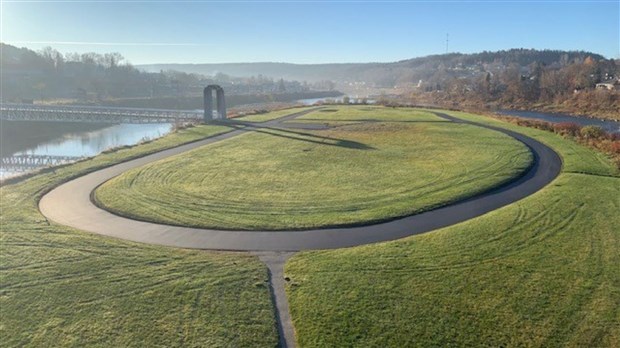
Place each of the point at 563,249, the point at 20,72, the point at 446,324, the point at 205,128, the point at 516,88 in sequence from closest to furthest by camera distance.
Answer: the point at 446,324
the point at 563,249
the point at 205,128
the point at 516,88
the point at 20,72

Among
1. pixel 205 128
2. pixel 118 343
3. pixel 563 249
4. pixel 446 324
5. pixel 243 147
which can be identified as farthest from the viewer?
pixel 205 128

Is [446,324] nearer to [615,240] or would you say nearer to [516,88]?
[615,240]

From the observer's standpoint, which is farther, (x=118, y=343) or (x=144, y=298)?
(x=144, y=298)

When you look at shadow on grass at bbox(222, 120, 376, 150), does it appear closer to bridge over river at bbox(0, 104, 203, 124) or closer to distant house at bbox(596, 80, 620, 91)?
bridge over river at bbox(0, 104, 203, 124)

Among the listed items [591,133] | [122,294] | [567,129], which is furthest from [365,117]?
[122,294]

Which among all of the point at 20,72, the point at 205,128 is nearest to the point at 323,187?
the point at 205,128

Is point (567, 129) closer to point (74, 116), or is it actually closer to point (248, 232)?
point (248, 232)
